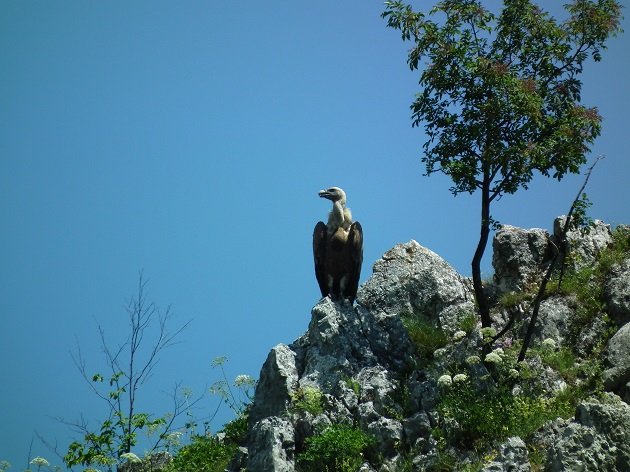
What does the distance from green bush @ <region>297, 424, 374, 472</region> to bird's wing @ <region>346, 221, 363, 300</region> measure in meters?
4.47

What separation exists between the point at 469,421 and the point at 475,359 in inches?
60.5

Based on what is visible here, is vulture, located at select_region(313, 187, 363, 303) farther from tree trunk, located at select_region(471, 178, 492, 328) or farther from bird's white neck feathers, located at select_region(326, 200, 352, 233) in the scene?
tree trunk, located at select_region(471, 178, 492, 328)

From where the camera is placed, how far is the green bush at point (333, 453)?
1361 centimetres

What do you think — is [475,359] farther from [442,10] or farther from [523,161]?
[442,10]

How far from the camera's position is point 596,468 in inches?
435

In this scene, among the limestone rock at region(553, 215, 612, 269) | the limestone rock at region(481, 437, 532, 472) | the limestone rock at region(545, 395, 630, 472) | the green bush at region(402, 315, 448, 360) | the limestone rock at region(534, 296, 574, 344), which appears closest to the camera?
the limestone rock at region(545, 395, 630, 472)

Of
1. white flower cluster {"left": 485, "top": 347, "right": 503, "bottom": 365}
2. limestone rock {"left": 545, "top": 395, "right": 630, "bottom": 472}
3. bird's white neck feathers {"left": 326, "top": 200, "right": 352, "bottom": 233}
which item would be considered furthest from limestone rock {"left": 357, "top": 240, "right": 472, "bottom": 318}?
limestone rock {"left": 545, "top": 395, "right": 630, "bottom": 472}

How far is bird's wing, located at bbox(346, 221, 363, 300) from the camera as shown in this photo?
57.6ft

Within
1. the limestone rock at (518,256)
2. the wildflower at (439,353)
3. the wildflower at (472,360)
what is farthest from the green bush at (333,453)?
the limestone rock at (518,256)

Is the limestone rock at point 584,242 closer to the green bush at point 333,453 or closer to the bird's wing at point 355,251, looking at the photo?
the bird's wing at point 355,251

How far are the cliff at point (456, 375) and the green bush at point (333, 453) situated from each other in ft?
0.08

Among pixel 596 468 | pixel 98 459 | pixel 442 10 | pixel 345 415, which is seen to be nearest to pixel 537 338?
pixel 345 415

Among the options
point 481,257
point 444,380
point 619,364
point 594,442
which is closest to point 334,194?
A: point 481,257

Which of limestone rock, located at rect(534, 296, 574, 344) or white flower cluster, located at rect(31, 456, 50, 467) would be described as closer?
white flower cluster, located at rect(31, 456, 50, 467)
